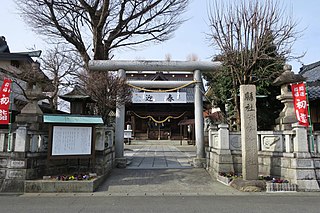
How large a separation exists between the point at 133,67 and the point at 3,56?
17472mm

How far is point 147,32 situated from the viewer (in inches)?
635

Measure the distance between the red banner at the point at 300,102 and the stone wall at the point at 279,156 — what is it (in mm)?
1063

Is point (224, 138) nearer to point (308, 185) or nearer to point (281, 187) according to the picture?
point (281, 187)

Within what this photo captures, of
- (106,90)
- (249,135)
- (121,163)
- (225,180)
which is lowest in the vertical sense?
(225,180)

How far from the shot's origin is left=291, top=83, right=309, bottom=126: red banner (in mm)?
8930

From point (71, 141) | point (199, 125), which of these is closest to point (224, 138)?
point (199, 125)

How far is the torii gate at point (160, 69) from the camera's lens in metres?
11.6

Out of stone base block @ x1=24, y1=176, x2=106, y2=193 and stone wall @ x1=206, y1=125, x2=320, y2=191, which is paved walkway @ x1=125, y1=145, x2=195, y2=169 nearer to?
stone wall @ x1=206, y1=125, x2=320, y2=191

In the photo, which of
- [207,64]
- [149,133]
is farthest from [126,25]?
[149,133]

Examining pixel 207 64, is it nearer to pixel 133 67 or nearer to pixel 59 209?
pixel 133 67

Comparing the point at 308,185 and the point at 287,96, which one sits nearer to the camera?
the point at 308,185

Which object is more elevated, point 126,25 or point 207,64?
point 126,25

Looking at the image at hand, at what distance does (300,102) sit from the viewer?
29.9 feet

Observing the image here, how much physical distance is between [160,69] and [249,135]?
625cm
